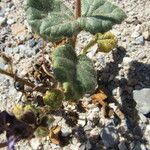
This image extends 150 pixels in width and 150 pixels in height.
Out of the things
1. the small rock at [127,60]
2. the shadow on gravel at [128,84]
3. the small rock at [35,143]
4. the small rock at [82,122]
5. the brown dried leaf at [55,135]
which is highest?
the small rock at [127,60]

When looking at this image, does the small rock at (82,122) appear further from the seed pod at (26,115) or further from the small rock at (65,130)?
the seed pod at (26,115)

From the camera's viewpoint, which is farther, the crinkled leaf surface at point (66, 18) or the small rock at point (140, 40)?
the small rock at point (140, 40)

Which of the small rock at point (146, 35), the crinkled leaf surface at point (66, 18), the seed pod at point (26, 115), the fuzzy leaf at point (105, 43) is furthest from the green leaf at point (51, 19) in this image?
the small rock at point (146, 35)

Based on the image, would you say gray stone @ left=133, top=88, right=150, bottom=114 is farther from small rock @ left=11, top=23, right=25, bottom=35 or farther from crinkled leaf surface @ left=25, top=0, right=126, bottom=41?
small rock @ left=11, top=23, right=25, bottom=35

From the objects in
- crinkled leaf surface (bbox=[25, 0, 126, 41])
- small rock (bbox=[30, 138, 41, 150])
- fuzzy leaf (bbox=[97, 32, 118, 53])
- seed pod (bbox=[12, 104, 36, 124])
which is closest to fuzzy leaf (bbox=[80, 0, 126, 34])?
crinkled leaf surface (bbox=[25, 0, 126, 41])

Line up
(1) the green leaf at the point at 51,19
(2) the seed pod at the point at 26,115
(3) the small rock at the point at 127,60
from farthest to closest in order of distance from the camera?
(3) the small rock at the point at 127,60
(1) the green leaf at the point at 51,19
(2) the seed pod at the point at 26,115

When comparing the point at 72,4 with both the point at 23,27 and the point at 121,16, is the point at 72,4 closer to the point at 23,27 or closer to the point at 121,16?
the point at 23,27

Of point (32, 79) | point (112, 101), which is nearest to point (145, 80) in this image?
point (112, 101)

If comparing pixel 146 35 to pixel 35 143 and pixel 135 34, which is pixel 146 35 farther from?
pixel 35 143
